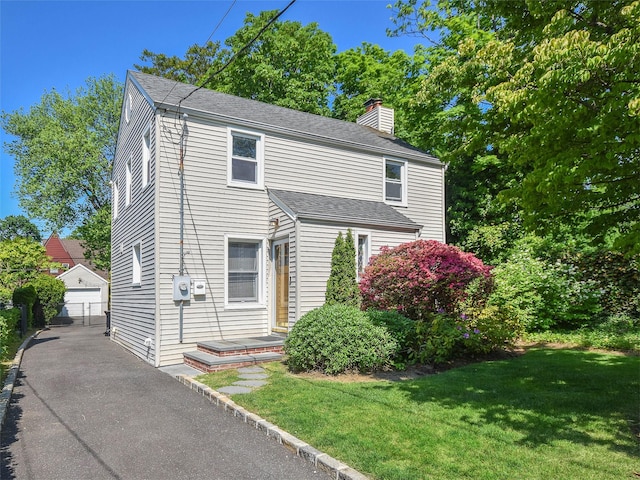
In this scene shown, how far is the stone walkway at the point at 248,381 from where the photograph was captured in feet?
22.0

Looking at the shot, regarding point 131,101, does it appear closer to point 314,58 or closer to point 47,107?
point 314,58

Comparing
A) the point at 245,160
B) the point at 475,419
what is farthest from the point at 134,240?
the point at 475,419

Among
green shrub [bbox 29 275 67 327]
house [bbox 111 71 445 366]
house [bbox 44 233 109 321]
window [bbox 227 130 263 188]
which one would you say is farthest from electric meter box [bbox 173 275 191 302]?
house [bbox 44 233 109 321]

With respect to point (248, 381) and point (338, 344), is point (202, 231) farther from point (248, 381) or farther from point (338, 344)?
point (338, 344)

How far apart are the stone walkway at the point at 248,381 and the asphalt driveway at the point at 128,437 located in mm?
422

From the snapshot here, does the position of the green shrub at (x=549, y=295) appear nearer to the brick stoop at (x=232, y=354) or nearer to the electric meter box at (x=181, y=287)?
the brick stoop at (x=232, y=354)

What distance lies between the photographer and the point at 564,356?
8.80 metres

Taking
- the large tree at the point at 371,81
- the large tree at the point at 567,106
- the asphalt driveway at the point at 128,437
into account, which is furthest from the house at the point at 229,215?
the large tree at the point at 371,81

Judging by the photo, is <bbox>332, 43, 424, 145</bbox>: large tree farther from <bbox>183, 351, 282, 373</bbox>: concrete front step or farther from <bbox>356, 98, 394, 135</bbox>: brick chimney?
<bbox>183, 351, 282, 373</bbox>: concrete front step

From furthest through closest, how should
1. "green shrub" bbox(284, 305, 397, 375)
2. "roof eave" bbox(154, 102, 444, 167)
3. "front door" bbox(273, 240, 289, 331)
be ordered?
"front door" bbox(273, 240, 289, 331) → "roof eave" bbox(154, 102, 444, 167) → "green shrub" bbox(284, 305, 397, 375)

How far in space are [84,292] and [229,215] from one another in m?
31.9

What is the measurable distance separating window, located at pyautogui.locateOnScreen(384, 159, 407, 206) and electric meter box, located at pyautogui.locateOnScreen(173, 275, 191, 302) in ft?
22.6

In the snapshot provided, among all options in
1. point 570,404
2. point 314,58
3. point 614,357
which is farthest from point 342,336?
point 314,58

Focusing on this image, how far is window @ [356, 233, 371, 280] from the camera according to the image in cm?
1124
